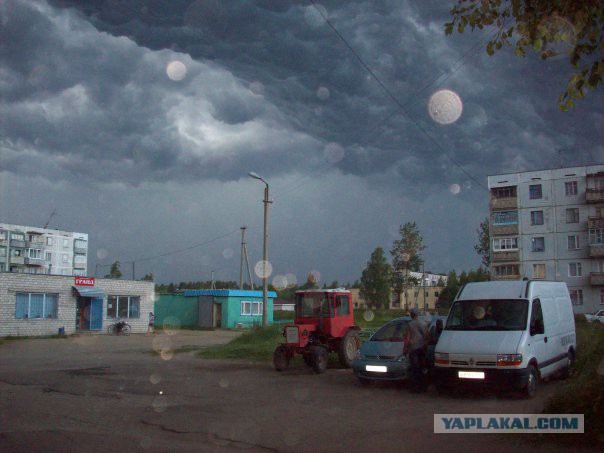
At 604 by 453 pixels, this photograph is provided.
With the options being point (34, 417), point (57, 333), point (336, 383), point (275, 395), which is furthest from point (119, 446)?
point (57, 333)

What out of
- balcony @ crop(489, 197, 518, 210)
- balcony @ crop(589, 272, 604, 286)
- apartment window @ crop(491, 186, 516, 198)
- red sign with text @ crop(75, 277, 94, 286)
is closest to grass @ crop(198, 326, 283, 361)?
red sign with text @ crop(75, 277, 94, 286)

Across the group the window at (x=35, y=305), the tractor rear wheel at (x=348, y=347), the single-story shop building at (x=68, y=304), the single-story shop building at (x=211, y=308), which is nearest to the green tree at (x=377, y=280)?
the single-story shop building at (x=211, y=308)

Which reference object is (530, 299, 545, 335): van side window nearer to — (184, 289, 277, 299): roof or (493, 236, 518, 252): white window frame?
(184, 289, 277, 299): roof

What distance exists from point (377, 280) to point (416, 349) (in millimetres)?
72412

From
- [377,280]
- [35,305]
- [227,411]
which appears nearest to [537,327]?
[227,411]

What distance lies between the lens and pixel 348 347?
16.7m

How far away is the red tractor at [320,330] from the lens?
52.5 ft

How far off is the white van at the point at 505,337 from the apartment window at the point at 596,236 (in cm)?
4362

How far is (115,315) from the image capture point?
39.4 metres

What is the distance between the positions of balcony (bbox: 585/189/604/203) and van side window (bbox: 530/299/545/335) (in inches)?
1796

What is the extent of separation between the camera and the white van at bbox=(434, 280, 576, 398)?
35.4 ft

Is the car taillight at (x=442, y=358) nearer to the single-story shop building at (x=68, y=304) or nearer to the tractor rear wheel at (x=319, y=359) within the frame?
the tractor rear wheel at (x=319, y=359)

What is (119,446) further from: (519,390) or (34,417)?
(519,390)

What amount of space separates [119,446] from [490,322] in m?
7.56
